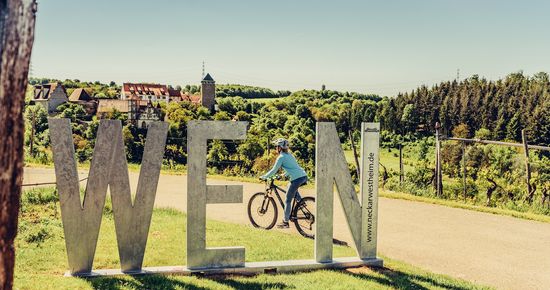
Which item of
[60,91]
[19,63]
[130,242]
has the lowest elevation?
[130,242]

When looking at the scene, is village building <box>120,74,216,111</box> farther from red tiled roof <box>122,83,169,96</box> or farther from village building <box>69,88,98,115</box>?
village building <box>69,88,98,115</box>

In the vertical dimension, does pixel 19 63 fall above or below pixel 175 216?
above

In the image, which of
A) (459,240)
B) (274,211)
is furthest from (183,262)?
(459,240)

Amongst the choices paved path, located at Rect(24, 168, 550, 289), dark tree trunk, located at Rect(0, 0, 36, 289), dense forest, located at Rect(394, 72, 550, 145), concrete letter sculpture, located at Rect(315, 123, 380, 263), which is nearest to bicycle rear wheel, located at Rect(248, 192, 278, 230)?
paved path, located at Rect(24, 168, 550, 289)

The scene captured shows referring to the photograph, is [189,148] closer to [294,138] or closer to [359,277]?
[359,277]

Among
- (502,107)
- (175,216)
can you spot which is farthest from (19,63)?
(502,107)

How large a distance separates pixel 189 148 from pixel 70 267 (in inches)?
81.1

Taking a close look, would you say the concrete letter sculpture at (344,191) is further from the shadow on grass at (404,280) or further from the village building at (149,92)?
the village building at (149,92)

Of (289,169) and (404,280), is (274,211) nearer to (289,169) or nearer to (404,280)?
(289,169)

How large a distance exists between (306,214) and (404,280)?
2627mm

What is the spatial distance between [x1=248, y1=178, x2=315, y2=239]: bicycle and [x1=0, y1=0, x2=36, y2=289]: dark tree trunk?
19.5 feet

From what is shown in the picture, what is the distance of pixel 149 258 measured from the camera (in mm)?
6922

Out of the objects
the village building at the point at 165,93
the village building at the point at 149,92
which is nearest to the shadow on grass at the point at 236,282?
the village building at the point at 165,93

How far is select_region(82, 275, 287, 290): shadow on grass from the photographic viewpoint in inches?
222
